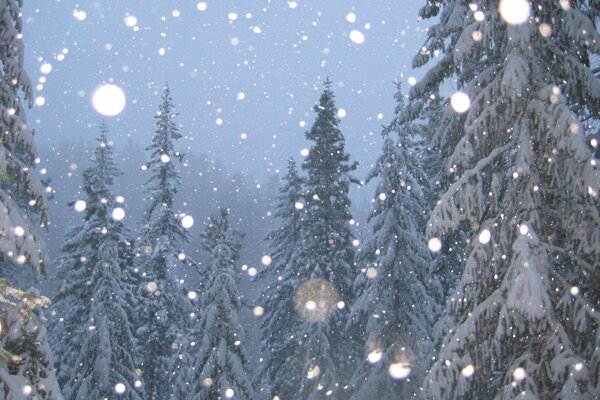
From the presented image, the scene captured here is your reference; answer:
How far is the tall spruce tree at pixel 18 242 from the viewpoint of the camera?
19.9 ft

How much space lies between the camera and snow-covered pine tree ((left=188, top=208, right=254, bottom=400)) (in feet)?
59.3

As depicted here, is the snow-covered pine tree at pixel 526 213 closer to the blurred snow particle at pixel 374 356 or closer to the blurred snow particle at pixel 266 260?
the blurred snow particle at pixel 374 356

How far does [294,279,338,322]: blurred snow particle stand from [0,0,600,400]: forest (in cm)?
9

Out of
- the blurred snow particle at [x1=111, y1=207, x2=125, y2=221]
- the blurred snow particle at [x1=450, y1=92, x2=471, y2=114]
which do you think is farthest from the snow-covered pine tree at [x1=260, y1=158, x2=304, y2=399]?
the blurred snow particle at [x1=450, y1=92, x2=471, y2=114]

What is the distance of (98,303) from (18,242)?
12.5 metres

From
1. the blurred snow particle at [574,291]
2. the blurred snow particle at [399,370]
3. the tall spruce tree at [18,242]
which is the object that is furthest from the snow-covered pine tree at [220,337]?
the blurred snow particle at [574,291]

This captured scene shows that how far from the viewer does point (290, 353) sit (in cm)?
2197

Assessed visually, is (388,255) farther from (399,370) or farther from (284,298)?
(284,298)

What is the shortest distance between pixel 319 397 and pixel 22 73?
1518cm

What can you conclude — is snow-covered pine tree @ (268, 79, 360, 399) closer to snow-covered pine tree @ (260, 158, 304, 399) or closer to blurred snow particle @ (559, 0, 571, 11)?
snow-covered pine tree @ (260, 158, 304, 399)

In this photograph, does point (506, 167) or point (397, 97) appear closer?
point (506, 167)

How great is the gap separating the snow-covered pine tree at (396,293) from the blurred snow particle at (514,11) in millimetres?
9236

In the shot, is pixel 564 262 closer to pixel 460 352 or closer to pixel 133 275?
pixel 460 352

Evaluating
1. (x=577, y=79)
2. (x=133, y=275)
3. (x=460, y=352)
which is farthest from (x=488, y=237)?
(x=133, y=275)
